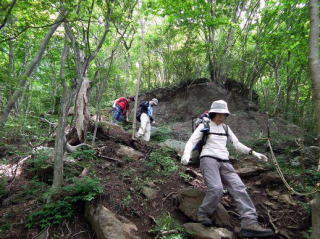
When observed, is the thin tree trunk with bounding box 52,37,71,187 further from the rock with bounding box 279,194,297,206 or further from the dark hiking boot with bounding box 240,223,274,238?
the rock with bounding box 279,194,297,206

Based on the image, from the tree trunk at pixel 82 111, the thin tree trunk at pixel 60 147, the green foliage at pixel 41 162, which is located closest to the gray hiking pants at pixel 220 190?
the thin tree trunk at pixel 60 147

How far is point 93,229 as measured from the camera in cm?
354

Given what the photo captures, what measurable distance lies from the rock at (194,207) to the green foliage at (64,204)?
1733mm

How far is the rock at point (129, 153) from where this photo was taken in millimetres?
6422

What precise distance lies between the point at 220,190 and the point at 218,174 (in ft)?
1.07

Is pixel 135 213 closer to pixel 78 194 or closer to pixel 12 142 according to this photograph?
pixel 78 194

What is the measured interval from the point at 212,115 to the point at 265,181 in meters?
2.63

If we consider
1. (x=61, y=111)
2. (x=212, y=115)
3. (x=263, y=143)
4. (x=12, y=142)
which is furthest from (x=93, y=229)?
(x=263, y=143)

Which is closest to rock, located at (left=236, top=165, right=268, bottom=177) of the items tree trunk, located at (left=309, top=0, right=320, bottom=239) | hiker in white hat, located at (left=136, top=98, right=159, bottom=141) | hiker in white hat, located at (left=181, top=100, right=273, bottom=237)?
hiker in white hat, located at (left=181, top=100, right=273, bottom=237)

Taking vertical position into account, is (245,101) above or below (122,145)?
above

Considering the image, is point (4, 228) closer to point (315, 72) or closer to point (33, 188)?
point (33, 188)

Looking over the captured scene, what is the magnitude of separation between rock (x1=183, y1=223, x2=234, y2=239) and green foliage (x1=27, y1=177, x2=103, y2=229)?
187 cm

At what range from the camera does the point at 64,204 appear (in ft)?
12.1

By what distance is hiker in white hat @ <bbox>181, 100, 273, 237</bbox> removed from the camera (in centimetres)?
338
